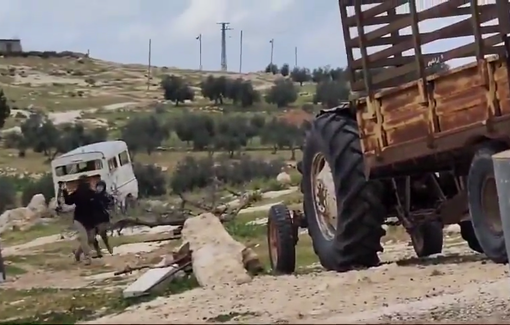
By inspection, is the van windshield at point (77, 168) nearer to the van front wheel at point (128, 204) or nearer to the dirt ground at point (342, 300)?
the van front wheel at point (128, 204)

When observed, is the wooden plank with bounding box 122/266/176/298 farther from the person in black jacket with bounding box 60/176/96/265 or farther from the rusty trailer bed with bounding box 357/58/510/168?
the person in black jacket with bounding box 60/176/96/265

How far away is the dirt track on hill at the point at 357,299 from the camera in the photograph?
7788 millimetres

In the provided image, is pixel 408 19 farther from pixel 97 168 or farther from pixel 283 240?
pixel 97 168

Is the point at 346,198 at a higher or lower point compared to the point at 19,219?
lower

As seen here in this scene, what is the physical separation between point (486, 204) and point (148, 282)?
378 centimetres

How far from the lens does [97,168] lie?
34.8m

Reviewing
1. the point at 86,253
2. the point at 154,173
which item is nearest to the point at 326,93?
the point at 154,173

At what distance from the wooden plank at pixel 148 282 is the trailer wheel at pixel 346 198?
1680 mm

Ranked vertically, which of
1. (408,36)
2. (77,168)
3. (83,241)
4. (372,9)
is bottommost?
(83,241)

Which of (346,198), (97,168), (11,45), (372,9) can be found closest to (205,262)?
(346,198)

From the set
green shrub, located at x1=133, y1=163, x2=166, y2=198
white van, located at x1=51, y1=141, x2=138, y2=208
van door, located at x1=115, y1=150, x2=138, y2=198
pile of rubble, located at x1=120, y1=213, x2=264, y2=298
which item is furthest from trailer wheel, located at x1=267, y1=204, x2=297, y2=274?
green shrub, located at x1=133, y1=163, x2=166, y2=198

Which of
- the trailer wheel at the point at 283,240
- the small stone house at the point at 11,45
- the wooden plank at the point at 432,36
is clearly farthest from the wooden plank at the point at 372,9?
the small stone house at the point at 11,45

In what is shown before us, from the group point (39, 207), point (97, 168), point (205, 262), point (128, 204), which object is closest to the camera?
point (205, 262)

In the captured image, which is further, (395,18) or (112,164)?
(112,164)
